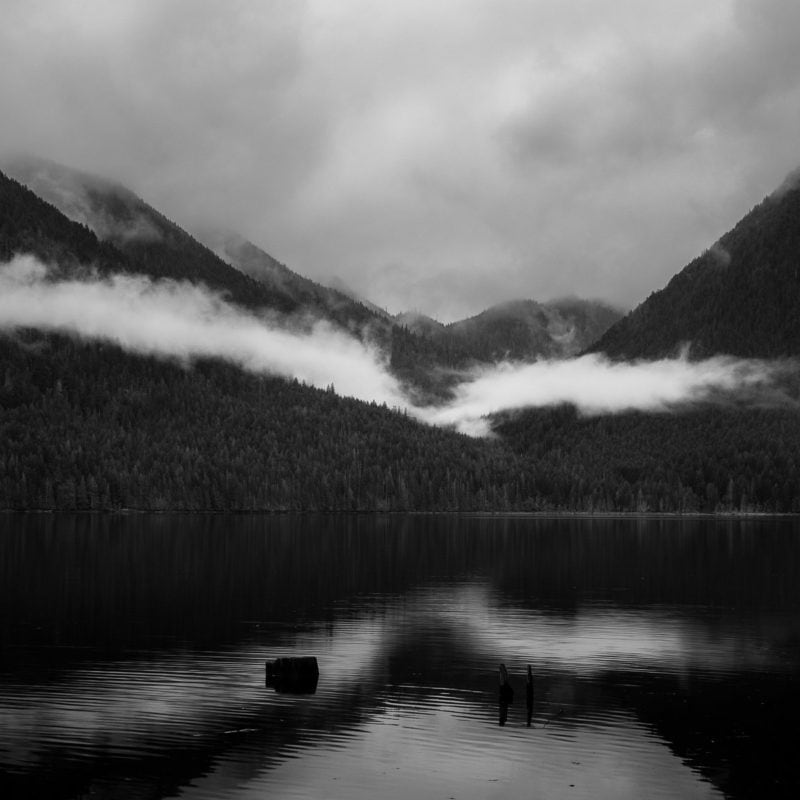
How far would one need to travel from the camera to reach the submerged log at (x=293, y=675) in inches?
3022

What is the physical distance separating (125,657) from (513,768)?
36883 mm

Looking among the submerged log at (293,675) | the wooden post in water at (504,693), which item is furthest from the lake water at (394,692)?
the submerged log at (293,675)

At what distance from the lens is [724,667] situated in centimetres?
8844

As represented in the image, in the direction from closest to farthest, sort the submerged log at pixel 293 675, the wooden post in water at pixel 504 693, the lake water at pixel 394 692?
the lake water at pixel 394 692
the wooden post in water at pixel 504 693
the submerged log at pixel 293 675

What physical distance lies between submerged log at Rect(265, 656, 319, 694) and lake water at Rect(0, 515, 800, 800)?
0.90m

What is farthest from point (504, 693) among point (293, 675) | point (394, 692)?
point (293, 675)

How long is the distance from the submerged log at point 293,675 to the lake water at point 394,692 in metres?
0.90

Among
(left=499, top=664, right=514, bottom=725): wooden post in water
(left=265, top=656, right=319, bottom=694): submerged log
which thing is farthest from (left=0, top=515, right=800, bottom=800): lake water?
(left=265, top=656, right=319, bottom=694): submerged log

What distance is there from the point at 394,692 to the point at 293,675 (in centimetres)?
A: 611

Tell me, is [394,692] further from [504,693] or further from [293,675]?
[504,693]

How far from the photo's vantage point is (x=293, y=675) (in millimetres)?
77500

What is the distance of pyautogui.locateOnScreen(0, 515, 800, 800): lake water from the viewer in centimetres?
5806

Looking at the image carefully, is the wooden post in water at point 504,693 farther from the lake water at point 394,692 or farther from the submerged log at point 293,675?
the submerged log at point 293,675

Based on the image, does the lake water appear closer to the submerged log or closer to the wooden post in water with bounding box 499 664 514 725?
the wooden post in water with bounding box 499 664 514 725
